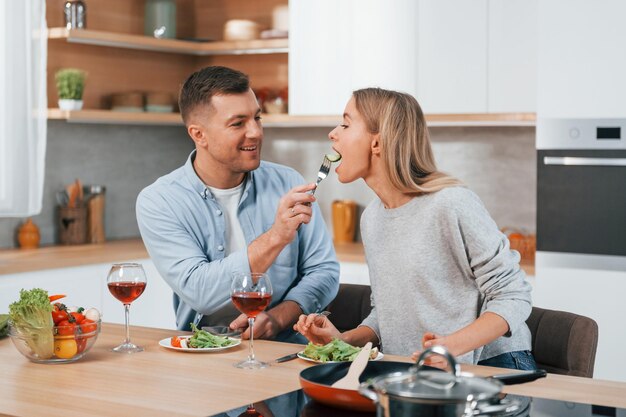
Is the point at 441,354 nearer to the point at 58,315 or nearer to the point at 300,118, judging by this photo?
the point at 58,315

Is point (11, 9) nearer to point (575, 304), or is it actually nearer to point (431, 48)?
point (431, 48)

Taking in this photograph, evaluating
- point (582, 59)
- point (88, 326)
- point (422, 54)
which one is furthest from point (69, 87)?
point (88, 326)

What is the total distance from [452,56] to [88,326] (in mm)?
2790

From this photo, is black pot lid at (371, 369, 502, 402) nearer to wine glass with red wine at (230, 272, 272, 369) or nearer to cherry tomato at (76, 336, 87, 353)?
wine glass with red wine at (230, 272, 272, 369)

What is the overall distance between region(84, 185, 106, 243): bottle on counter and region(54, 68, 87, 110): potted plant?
56 cm

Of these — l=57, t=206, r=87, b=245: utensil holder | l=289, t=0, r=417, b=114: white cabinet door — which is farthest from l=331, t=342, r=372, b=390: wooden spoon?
l=57, t=206, r=87, b=245: utensil holder

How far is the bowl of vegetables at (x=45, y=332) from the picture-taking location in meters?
2.07

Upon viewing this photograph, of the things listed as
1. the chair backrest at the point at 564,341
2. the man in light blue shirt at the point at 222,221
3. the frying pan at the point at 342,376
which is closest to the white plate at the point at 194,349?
the man in light blue shirt at the point at 222,221

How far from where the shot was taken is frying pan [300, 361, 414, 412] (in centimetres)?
161

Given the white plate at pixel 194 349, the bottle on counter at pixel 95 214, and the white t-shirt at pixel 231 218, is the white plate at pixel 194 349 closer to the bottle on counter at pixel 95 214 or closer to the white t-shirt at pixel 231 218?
the white t-shirt at pixel 231 218

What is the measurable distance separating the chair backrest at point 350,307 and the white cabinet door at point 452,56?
191 centimetres

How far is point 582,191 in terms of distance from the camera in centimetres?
402

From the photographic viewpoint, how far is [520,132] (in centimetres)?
481

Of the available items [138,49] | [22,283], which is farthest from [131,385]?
[138,49]
